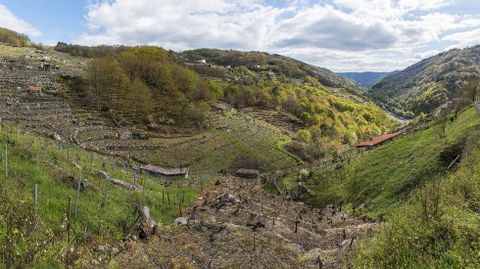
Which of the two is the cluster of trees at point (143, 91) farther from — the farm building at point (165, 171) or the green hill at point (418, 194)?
the green hill at point (418, 194)

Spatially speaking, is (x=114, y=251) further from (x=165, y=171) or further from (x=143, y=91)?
(x=143, y=91)

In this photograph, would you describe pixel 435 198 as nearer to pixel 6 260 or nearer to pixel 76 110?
pixel 6 260

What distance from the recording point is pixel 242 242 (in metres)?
21.5

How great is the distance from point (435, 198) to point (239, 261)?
9687 millimetres

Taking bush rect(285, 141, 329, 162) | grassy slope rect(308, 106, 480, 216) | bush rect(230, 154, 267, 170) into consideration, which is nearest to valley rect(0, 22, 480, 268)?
grassy slope rect(308, 106, 480, 216)

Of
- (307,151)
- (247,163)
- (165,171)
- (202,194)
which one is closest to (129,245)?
(202,194)

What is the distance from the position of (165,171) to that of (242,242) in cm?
4812

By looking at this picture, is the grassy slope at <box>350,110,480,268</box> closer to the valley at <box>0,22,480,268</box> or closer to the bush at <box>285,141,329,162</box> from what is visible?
the valley at <box>0,22,480,268</box>

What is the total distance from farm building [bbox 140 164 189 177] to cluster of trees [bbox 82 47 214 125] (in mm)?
24241

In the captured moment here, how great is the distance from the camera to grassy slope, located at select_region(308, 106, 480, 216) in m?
33.1

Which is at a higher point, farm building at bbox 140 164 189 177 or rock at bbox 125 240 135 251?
rock at bbox 125 240 135 251

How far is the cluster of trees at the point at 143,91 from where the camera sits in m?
93.9

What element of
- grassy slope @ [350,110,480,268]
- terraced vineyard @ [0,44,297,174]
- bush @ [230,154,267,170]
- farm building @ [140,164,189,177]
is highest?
grassy slope @ [350,110,480,268]

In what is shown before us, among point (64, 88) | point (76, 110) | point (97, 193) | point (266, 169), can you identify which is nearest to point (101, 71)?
point (64, 88)
